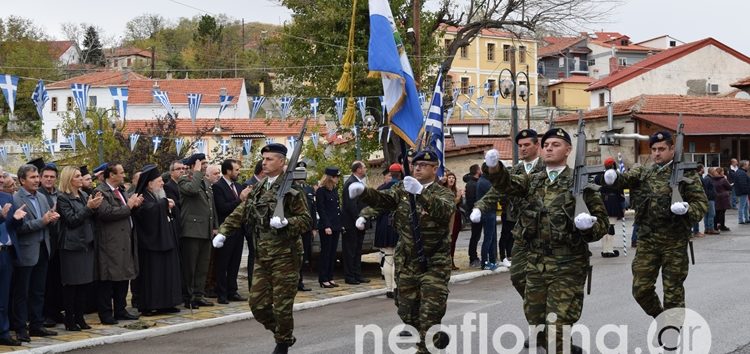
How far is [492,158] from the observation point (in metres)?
6.96

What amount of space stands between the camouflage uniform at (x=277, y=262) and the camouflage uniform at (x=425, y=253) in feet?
2.84

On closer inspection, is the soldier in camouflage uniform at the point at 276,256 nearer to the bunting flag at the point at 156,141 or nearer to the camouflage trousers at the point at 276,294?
Result: the camouflage trousers at the point at 276,294

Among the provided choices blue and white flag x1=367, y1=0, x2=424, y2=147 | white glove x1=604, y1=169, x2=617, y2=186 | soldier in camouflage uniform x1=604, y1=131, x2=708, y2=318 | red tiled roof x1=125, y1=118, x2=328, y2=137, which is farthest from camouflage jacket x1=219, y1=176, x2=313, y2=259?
red tiled roof x1=125, y1=118, x2=328, y2=137

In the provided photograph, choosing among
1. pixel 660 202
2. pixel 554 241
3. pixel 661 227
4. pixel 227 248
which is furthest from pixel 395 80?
pixel 227 248

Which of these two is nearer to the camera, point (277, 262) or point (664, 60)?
point (277, 262)

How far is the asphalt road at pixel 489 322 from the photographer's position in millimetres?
8781

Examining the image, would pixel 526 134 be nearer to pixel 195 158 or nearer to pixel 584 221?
pixel 584 221

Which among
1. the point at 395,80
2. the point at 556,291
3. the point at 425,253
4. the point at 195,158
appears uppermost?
the point at 395,80

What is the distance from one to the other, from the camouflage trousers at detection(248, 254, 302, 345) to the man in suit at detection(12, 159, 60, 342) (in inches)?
99.8

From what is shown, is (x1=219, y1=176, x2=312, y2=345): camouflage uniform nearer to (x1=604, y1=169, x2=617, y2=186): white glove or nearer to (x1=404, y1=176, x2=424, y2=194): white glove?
(x1=404, y1=176, x2=424, y2=194): white glove

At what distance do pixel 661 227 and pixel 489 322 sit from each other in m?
2.48

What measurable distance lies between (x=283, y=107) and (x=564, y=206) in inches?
790

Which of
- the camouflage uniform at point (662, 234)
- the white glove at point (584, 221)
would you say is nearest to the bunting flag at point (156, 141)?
the camouflage uniform at point (662, 234)

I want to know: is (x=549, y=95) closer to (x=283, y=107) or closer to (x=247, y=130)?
(x=247, y=130)
